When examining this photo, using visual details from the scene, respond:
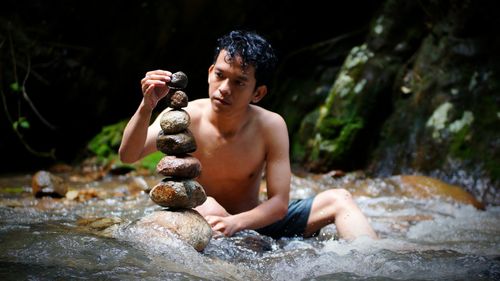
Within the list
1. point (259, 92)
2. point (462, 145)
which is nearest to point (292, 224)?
point (259, 92)

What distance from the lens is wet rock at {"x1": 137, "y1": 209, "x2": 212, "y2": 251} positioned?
3076 millimetres

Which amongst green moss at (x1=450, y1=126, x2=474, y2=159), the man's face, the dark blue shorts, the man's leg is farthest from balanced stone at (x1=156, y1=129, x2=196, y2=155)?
green moss at (x1=450, y1=126, x2=474, y2=159)

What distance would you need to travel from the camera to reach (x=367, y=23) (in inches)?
381

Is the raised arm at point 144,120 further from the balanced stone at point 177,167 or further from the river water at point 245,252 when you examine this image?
the river water at point 245,252

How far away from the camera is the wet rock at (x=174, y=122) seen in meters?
3.32

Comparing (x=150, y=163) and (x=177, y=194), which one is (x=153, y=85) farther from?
(x=150, y=163)

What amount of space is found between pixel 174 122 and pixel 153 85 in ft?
0.82

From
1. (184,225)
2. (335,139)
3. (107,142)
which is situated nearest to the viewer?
(184,225)

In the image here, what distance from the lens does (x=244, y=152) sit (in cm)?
393

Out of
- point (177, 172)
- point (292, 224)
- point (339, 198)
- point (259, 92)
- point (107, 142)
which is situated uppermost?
point (259, 92)

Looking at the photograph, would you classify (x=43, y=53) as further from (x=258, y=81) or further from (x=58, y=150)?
(x=258, y=81)

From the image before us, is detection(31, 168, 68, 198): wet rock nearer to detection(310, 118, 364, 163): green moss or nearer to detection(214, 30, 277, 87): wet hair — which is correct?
detection(214, 30, 277, 87): wet hair

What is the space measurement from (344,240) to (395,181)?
2.78 meters

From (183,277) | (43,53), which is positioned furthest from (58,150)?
(183,277)
